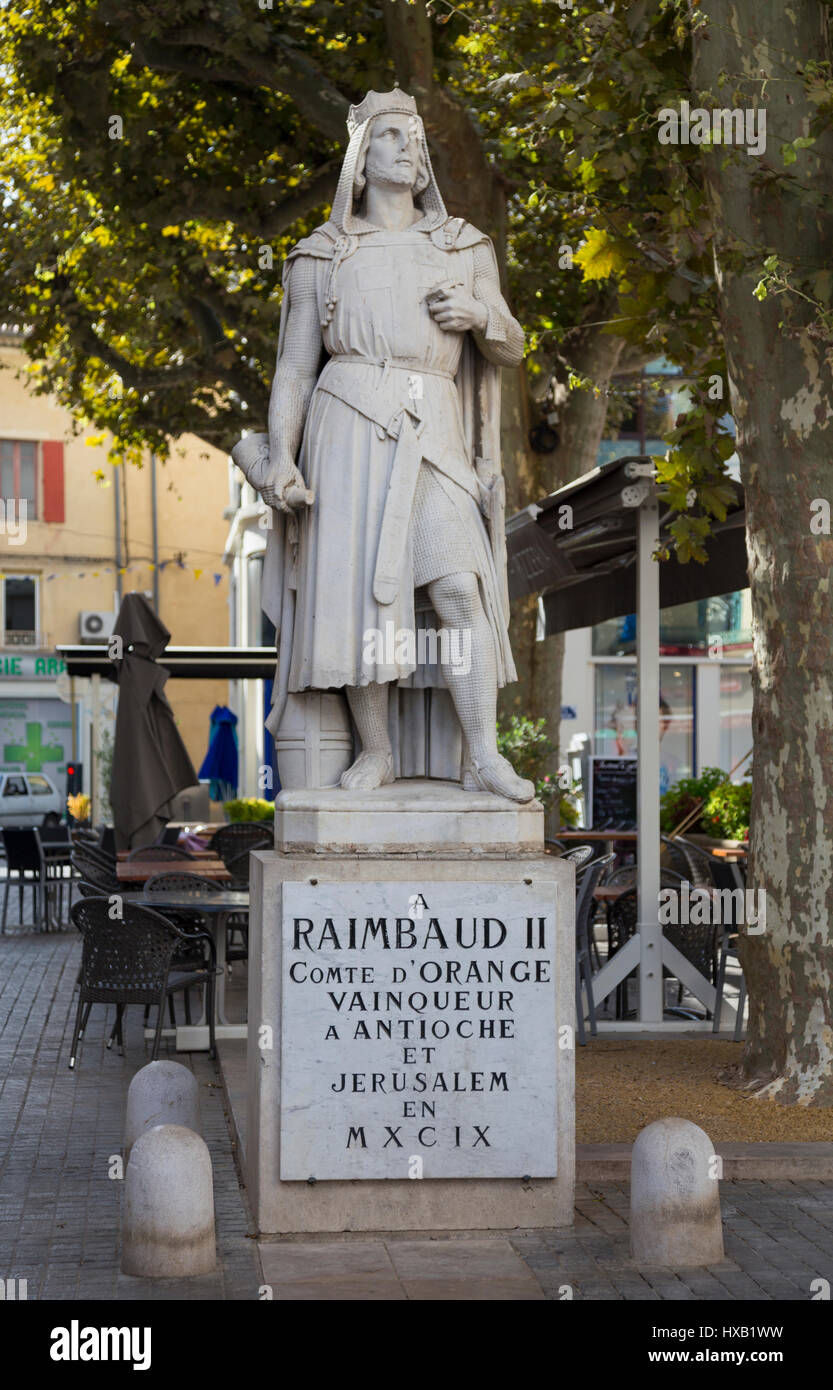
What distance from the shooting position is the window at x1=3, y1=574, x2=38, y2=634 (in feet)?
138

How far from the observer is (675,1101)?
309 inches

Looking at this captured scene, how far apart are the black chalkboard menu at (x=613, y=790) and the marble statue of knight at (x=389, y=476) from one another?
1385 cm

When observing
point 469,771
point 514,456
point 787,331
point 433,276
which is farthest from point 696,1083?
point 514,456

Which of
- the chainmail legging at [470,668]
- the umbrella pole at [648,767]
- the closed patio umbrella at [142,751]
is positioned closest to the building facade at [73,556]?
the closed patio umbrella at [142,751]

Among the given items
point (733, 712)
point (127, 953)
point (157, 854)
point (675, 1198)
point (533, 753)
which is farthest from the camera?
point (733, 712)

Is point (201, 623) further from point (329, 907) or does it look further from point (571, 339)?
point (329, 907)

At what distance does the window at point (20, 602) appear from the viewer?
4197 centimetres

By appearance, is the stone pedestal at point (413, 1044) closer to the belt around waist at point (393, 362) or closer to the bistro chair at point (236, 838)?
the belt around waist at point (393, 362)

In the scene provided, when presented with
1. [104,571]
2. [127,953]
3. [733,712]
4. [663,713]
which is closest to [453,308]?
[127,953]

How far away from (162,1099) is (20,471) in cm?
3699

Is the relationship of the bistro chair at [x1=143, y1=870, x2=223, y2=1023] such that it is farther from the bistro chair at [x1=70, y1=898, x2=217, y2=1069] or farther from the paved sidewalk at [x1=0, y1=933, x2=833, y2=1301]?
the paved sidewalk at [x1=0, y1=933, x2=833, y2=1301]

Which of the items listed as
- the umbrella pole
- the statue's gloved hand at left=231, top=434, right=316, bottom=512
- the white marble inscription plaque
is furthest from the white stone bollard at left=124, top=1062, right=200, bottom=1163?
the umbrella pole

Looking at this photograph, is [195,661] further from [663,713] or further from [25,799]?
[25,799]

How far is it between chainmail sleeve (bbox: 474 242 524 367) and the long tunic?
6cm
